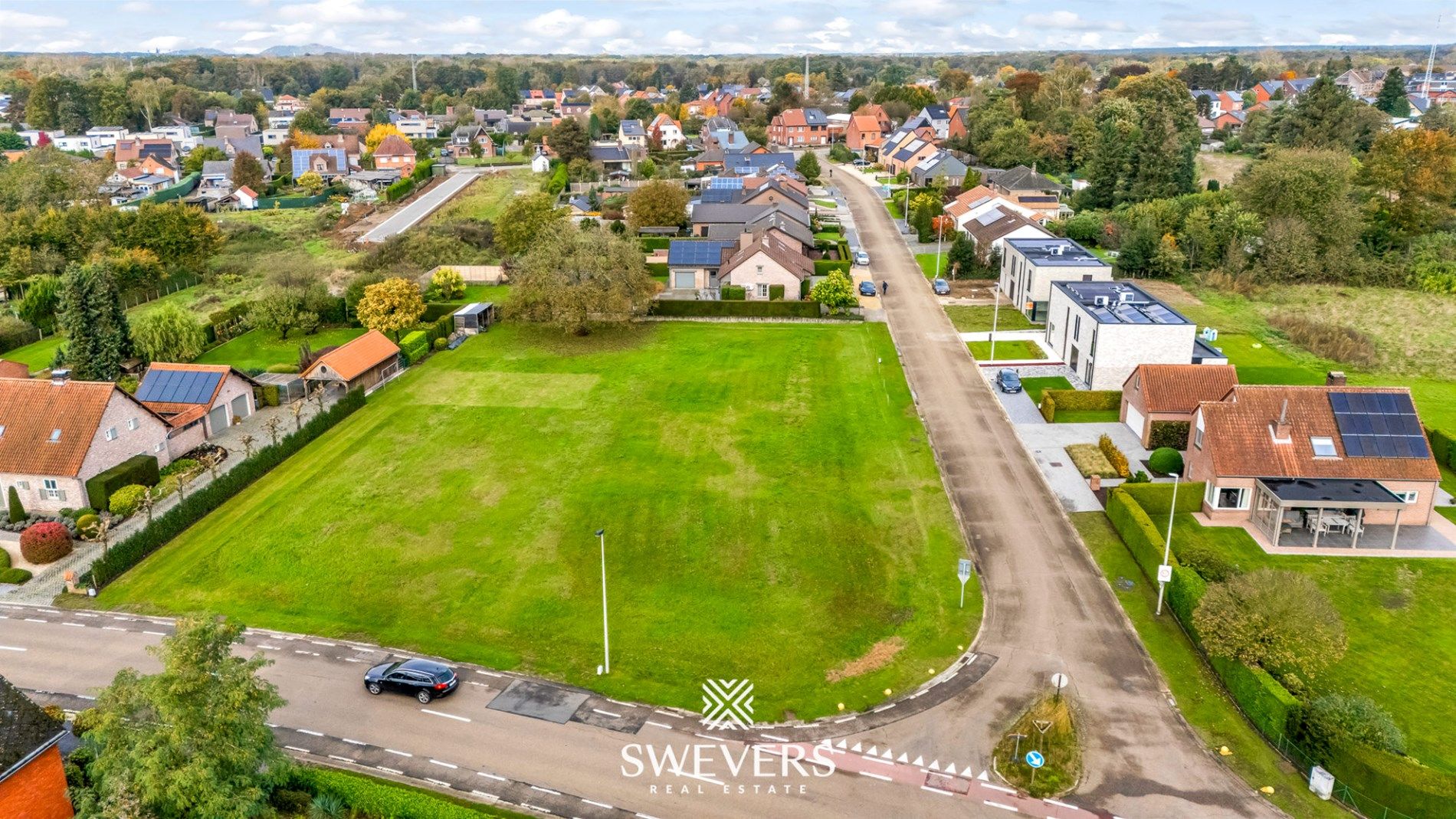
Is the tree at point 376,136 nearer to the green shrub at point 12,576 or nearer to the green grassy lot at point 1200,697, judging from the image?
the green shrub at point 12,576

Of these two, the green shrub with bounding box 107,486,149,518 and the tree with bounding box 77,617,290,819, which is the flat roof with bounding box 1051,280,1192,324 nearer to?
the tree with bounding box 77,617,290,819

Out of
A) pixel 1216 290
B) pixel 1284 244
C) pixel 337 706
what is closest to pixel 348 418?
pixel 337 706

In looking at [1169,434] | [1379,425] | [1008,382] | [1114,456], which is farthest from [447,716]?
[1379,425]

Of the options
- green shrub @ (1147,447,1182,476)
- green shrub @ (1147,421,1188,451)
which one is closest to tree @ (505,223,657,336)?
green shrub @ (1147,421,1188,451)

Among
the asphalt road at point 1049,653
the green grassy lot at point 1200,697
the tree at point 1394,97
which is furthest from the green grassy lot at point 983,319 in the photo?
the tree at point 1394,97

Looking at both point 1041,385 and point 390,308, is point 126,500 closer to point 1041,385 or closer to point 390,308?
point 390,308
